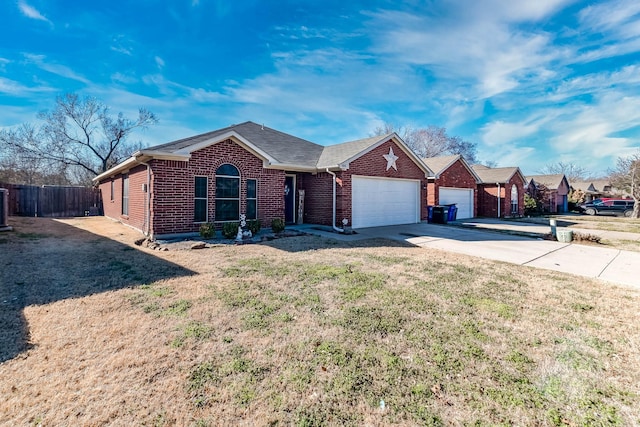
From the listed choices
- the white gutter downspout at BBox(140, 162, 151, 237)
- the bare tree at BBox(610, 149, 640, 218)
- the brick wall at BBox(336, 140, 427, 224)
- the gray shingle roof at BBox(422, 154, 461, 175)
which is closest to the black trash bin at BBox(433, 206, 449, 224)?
the brick wall at BBox(336, 140, 427, 224)

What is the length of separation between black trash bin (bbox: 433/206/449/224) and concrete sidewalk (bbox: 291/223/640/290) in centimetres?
451

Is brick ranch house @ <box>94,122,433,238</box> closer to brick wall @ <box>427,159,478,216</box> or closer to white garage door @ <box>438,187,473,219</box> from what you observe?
brick wall @ <box>427,159,478,216</box>

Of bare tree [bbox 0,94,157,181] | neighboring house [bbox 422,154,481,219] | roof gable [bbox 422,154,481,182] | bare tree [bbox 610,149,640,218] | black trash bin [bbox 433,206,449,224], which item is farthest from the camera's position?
bare tree [bbox 0,94,157,181]

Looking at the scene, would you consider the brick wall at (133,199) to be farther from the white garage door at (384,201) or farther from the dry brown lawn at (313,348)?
the white garage door at (384,201)

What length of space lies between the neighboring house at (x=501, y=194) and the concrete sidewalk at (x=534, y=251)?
39.4 feet

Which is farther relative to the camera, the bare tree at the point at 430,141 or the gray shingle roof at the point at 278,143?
the bare tree at the point at 430,141

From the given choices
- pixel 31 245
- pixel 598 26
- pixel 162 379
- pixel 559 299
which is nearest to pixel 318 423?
pixel 162 379

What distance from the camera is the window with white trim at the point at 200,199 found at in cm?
988

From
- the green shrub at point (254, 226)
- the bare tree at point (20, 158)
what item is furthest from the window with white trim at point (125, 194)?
the bare tree at point (20, 158)

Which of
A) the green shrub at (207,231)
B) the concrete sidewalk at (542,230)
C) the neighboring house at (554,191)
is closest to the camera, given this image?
the green shrub at (207,231)

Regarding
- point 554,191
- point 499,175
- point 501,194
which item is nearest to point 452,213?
point 501,194

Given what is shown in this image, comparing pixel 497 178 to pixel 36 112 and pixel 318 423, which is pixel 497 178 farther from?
pixel 36 112

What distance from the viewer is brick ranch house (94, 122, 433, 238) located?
30.9ft

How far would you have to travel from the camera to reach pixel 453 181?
1888cm
